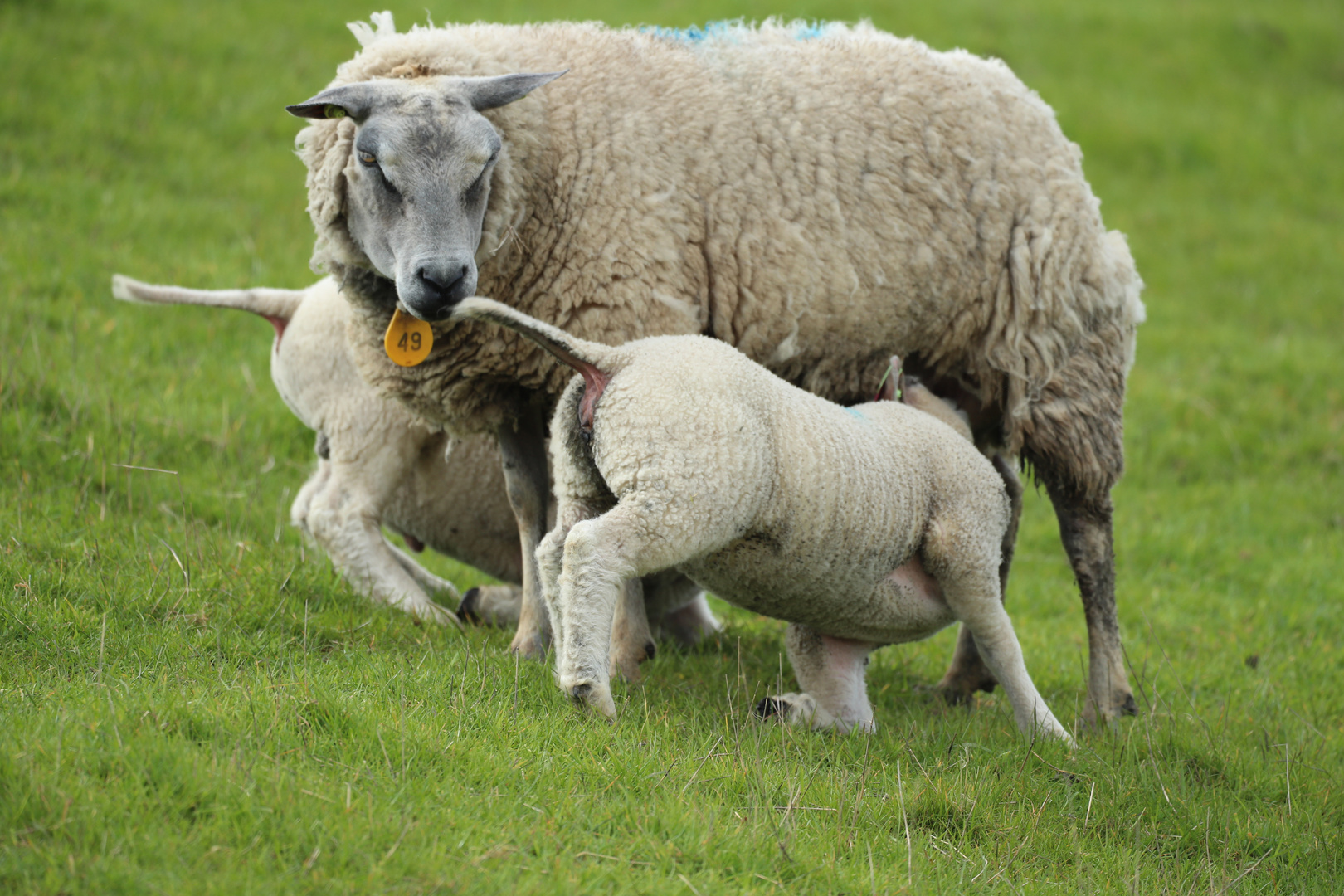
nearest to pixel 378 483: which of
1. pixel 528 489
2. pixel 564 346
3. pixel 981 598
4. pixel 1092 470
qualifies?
pixel 528 489

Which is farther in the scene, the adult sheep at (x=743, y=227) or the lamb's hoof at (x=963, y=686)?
the lamb's hoof at (x=963, y=686)

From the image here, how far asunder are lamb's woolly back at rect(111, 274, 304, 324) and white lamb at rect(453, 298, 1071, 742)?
2214 millimetres

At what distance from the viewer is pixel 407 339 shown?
420 cm

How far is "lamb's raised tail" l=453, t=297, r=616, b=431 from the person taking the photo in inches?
133

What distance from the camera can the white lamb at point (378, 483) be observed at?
510cm

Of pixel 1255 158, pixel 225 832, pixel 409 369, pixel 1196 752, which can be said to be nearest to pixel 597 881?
pixel 225 832

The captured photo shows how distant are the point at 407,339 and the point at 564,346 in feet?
3.26

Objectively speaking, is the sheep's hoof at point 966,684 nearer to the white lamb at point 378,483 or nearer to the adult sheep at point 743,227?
the adult sheep at point 743,227

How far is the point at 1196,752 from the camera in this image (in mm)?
4270

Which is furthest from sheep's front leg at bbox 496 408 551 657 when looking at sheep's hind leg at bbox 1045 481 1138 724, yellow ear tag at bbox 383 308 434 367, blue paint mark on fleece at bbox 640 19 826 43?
sheep's hind leg at bbox 1045 481 1138 724

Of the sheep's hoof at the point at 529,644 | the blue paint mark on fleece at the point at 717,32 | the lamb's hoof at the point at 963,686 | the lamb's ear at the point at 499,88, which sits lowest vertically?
the lamb's hoof at the point at 963,686

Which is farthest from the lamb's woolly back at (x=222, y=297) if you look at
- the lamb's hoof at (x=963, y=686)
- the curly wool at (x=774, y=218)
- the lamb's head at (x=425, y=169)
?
the lamb's hoof at (x=963, y=686)

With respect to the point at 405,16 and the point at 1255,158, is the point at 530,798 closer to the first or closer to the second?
the point at 405,16

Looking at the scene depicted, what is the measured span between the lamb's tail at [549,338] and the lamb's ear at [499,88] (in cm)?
91
